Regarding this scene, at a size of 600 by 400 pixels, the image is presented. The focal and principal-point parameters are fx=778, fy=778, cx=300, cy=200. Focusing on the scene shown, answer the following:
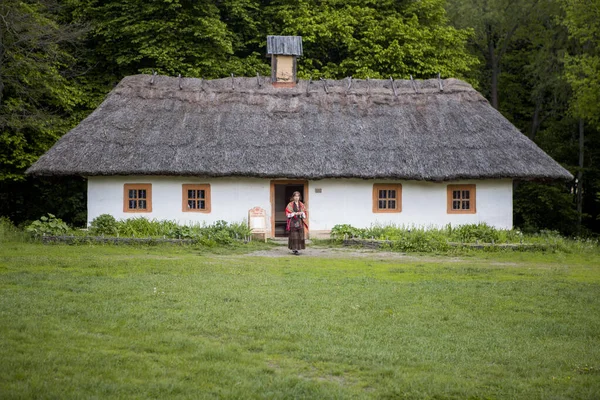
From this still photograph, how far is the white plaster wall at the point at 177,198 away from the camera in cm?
2492

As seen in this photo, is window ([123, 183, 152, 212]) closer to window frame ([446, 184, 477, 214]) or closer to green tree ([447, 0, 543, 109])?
window frame ([446, 184, 477, 214])

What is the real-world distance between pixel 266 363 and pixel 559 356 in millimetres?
3512

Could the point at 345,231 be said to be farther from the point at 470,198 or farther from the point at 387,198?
the point at 470,198

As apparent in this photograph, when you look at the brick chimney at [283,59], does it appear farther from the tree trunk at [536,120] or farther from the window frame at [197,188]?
the tree trunk at [536,120]

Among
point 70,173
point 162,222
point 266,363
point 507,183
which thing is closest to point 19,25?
point 70,173

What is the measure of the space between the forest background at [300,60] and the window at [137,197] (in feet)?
15.1

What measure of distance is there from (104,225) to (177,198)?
9.82ft

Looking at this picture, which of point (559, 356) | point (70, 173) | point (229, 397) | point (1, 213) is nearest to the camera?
point (229, 397)

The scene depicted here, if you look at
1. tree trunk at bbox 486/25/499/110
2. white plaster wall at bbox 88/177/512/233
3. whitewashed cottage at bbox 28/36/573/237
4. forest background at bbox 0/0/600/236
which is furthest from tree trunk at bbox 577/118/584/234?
white plaster wall at bbox 88/177/512/233

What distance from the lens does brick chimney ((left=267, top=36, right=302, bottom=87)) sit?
28.5 metres

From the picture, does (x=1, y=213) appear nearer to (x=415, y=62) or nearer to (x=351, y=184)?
(x=351, y=184)

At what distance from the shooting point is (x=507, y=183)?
25.4 m

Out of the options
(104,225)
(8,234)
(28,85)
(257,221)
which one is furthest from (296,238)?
(28,85)

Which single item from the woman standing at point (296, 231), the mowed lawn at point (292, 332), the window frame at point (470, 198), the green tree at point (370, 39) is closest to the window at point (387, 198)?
the window frame at point (470, 198)
